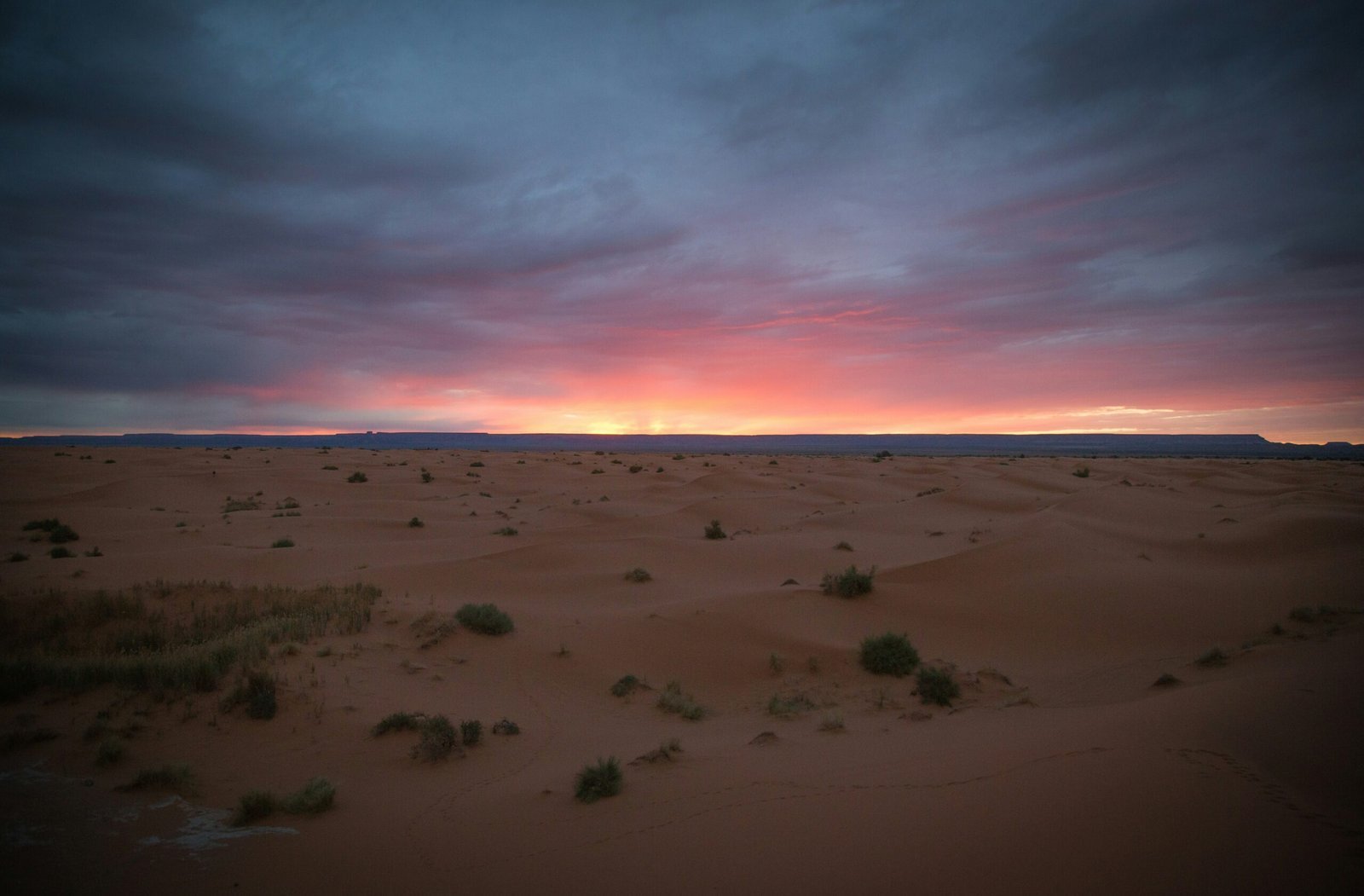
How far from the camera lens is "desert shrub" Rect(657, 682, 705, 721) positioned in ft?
23.2

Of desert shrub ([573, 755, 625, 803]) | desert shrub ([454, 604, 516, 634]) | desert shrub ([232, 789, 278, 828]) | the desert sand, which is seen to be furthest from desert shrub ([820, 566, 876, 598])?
desert shrub ([232, 789, 278, 828])

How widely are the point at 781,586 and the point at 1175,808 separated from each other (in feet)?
26.9

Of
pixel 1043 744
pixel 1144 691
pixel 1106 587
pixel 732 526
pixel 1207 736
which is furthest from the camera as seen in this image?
pixel 732 526

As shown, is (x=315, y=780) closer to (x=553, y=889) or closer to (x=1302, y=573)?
(x=553, y=889)

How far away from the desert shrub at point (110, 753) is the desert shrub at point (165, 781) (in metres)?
0.52

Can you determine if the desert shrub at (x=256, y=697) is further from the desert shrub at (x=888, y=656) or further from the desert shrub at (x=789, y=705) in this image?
the desert shrub at (x=888, y=656)

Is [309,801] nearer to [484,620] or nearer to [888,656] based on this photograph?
[484,620]

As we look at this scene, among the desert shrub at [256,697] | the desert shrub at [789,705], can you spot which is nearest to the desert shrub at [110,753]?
the desert shrub at [256,697]

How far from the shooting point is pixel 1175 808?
12.3ft

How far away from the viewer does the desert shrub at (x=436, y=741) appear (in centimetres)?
573

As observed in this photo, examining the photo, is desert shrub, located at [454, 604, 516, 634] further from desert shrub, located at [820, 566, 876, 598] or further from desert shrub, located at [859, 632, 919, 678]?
desert shrub, located at [820, 566, 876, 598]

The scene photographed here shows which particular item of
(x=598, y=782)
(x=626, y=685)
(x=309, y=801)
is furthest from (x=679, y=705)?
(x=309, y=801)

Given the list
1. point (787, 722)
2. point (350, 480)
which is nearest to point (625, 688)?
point (787, 722)

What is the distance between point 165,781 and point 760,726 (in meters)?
5.06
